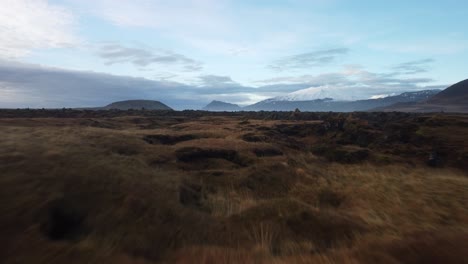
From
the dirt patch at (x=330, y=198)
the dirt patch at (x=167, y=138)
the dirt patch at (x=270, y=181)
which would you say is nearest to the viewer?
the dirt patch at (x=330, y=198)

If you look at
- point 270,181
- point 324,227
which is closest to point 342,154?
point 270,181

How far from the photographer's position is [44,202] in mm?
7688

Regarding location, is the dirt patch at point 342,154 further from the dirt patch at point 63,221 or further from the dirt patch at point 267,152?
the dirt patch at point 63,221

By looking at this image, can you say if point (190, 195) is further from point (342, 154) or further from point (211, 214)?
point (342, 154)

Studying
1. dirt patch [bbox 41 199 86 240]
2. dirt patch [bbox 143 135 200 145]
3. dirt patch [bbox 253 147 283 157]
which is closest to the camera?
dirt patch [bbox 41 199 86 240]

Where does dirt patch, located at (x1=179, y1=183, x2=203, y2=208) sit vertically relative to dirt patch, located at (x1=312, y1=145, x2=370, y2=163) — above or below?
above

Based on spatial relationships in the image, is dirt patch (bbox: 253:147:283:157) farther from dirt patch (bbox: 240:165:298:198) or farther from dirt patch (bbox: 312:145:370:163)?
dirt patch (bbox: 240:165:298:198)

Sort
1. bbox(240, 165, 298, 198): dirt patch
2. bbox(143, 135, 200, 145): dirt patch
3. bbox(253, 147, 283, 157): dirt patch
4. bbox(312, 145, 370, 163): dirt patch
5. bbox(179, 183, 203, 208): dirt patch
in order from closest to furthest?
bbox(179, 183, 203, 208): dirt patch < bbox(240, 165, 298, 198): dirt patch < bbox(253, 147, 283, 157): dirt patch < bbox(312, 145, 370, 163): dirt patch < bbox(143, 135, 200, 145): dirt patch

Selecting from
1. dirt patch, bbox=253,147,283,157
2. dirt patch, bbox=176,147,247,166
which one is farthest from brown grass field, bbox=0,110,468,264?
dirt patch, bbox=253,147,283,157

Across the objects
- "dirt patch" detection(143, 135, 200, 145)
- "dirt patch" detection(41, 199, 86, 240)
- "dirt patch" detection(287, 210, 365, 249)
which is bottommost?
"dirt patch" detection(287, 210, 365, 249)

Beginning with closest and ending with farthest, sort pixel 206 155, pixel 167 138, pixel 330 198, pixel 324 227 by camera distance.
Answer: pixel 324 227, pixel 330 198, pixel 206 155, pixel 167 138

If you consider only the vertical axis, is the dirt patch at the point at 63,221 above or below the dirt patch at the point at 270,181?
above

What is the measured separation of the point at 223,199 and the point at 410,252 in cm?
648

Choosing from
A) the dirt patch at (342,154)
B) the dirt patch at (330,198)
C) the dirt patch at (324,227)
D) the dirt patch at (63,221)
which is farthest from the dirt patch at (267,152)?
the dirt patch at (63,221)
